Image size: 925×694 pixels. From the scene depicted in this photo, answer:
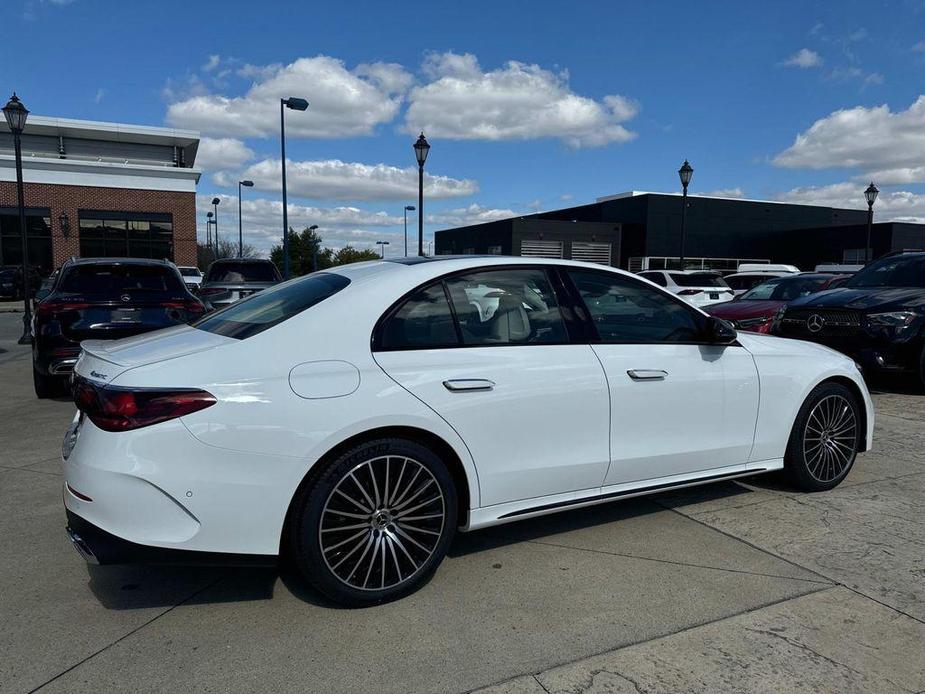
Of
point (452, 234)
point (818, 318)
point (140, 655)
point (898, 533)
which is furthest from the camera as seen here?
point (452, 234)

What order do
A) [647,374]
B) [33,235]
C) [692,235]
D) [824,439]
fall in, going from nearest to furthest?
[647,374] → [824,439] → [33,235] → [692,235]

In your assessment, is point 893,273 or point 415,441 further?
point 893,273

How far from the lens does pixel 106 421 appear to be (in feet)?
9.17

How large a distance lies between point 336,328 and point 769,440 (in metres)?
2.88

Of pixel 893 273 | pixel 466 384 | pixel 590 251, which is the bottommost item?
pixel 466 384

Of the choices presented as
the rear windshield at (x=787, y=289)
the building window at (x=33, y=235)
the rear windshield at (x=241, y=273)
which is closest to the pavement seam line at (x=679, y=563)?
the rear windshield at (x=787, y=289)

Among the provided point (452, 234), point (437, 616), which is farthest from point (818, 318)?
point (452, 234)

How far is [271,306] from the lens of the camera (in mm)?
3598

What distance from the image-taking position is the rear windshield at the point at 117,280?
7.41 metres

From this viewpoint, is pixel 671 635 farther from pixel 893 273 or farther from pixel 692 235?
pixel 692 235

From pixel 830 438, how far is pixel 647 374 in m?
1.79

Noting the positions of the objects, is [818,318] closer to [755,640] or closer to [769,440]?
[769,440]

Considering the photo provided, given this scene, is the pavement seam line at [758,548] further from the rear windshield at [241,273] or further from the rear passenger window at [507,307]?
the rear windshield at [241,273]

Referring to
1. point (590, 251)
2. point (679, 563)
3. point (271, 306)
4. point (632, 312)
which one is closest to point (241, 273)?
point (271, 306)
